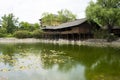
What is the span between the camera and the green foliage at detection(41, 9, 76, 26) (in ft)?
226

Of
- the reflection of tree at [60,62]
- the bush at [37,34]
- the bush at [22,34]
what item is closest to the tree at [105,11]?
the bush at [37,34]

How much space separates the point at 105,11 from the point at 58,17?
120 ft

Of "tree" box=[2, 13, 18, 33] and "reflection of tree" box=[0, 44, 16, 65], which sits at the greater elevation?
"tree" box=[2, 13, 18, 33]

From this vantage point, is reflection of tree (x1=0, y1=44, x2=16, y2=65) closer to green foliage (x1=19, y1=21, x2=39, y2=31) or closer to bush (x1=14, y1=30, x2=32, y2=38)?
bush (x1=14, y1=30, x2=32, y2=38)

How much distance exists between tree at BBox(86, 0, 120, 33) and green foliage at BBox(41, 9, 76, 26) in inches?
1124

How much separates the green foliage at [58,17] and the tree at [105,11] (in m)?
28.6

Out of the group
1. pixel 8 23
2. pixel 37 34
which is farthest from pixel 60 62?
pixel 8 23

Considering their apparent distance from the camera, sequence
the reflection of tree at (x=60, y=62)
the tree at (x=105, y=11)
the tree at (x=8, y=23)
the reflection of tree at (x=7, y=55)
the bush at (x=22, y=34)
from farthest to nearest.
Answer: the tree at (x=8, y=23) < the bush at (x=22, y=34) < the tree at (x=105, y=11) < the reflection of tree at (x=7, y=55) < the reflection of tree at (x=60, y=62)

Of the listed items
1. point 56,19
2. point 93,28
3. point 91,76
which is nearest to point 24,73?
point 91,76

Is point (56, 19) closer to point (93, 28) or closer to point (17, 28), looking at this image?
point (17, 28)

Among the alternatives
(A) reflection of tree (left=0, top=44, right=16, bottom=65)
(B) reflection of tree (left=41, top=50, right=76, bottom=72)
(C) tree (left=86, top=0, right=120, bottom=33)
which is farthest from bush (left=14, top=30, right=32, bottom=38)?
(B) reflection of tree (left=41, top=50, right=76, bottom=72)

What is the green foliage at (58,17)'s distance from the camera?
68750 millimetres

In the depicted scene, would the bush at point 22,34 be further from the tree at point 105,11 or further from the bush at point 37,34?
the tree at point 105,11

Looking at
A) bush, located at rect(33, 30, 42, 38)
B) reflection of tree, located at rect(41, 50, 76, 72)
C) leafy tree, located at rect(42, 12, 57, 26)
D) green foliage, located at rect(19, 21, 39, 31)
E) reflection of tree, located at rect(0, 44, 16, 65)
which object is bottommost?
reflection of tree, located at rect(41, 50, 76, 72)
